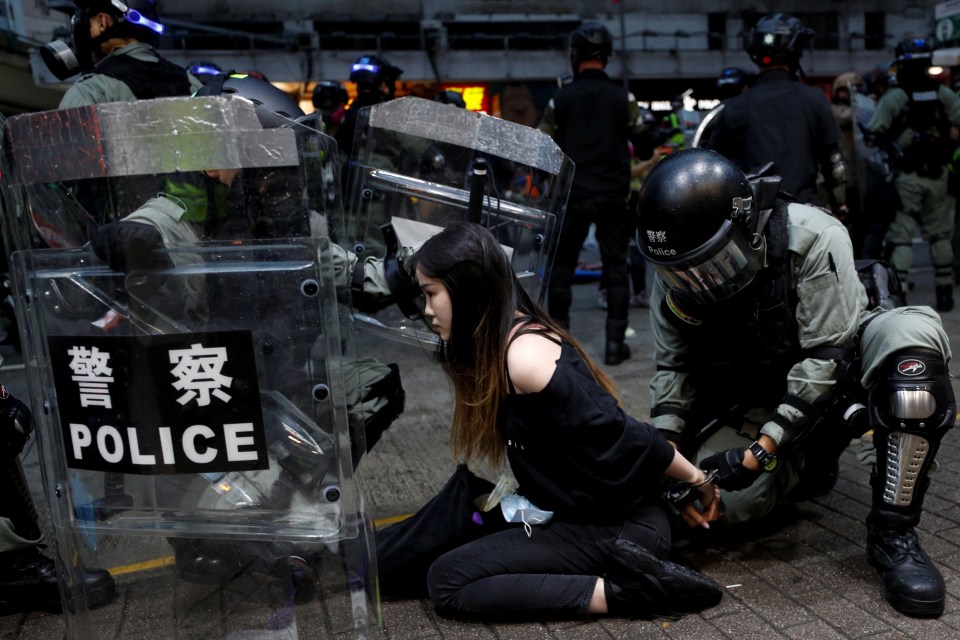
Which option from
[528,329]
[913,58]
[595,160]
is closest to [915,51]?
[913,58]

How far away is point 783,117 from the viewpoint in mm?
4773

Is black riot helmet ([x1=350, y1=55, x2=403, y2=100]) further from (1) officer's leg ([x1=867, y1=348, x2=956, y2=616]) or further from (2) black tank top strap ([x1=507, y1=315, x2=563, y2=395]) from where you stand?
(1) officer's leg ([x1=867, y1=348, x2=956, y2=616])

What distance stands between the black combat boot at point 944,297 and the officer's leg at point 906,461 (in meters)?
4.48

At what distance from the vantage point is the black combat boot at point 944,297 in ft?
21.4

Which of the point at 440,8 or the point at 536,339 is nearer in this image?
the point at 536,339

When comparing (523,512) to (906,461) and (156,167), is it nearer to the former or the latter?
(906,461)

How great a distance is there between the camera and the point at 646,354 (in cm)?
580

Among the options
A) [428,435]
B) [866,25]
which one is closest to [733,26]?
[866,25]

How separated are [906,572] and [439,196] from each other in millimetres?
1994

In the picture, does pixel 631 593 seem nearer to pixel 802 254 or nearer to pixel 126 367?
pixel 802 254

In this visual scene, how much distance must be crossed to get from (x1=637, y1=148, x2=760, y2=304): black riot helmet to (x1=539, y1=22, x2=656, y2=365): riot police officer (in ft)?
9.55

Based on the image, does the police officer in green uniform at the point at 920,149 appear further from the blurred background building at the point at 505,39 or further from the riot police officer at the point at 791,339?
the blurred background building at the point at 505,39

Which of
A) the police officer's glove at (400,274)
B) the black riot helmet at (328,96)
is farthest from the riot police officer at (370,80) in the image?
the police officer's glove at (400,274)

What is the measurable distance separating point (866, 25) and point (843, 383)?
2232 cm
